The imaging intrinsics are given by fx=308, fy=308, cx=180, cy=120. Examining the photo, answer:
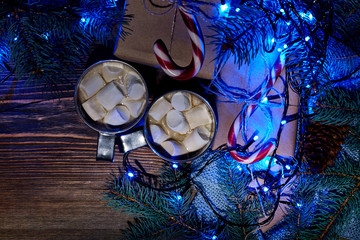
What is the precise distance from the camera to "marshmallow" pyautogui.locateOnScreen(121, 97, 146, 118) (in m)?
0.96

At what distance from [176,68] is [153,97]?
174 millimetres

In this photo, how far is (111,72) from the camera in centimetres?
95

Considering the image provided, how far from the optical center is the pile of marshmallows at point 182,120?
3.16 feet

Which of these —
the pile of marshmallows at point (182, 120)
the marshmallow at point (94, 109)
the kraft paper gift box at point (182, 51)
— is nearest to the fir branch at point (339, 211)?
the kraft paper gift box at point (182, 51)

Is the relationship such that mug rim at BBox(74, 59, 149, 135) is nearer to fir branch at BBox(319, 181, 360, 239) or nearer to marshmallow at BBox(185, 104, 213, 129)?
marshmallow at BBox(185, 104, 213, 129)

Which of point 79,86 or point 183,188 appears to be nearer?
point 79,86

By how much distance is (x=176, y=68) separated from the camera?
0.92 m

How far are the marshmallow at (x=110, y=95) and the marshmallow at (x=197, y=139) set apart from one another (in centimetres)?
25

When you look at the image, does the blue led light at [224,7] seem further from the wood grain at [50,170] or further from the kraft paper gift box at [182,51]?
the wood grain at [50,170]

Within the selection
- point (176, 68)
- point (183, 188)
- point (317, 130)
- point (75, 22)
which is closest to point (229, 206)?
point (183, 188)

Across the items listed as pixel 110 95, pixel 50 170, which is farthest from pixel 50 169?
pixel 110 95

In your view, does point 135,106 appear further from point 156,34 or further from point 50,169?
point 50,169

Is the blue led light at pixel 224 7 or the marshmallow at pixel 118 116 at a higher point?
the blue led light at pixel 224 7

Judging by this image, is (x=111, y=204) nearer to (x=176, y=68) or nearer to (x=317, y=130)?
(x=176, y=68)
